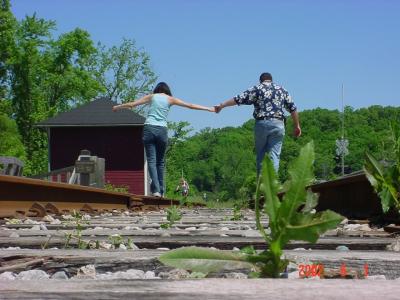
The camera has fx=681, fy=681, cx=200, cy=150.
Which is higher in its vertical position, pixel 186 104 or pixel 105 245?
pixel 186 104

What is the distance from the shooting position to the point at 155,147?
10852mm

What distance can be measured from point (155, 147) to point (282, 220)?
374 inches

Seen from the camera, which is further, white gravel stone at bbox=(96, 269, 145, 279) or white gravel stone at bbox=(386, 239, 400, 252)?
white gravel stone at bbox=(386, 239, 400, 252)

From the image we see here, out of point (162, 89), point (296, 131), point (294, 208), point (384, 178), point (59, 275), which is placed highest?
point (162, 89)

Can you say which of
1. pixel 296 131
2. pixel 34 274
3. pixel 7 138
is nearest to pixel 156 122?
pixel 296 131

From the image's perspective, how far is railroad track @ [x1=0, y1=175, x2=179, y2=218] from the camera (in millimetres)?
6363

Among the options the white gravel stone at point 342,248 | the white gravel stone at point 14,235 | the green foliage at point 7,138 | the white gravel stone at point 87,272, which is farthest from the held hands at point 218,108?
the green foliage at point 7,138

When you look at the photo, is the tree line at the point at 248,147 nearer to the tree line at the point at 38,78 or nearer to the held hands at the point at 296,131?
the tree line at the point at 38,78

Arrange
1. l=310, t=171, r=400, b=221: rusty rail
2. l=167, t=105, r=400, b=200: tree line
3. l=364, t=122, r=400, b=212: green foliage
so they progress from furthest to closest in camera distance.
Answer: l=167, t=105, r=400, b=200: tree line < l=310, t=171, r=400, b=221: rusty rail < l=364, t=122, r=400, b=212: green foliage

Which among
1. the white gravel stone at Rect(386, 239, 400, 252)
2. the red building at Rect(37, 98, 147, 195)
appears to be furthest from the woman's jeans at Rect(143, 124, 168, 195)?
the red building at Rect(37, 98, 147, 195)

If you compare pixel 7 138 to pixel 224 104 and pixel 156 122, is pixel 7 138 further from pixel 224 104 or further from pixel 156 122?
→ pixel 224 104

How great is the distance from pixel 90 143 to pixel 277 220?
41.1 metres

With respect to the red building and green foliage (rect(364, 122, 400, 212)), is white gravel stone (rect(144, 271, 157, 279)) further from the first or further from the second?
the red building

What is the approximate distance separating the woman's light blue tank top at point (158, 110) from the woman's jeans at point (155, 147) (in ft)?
0.27
